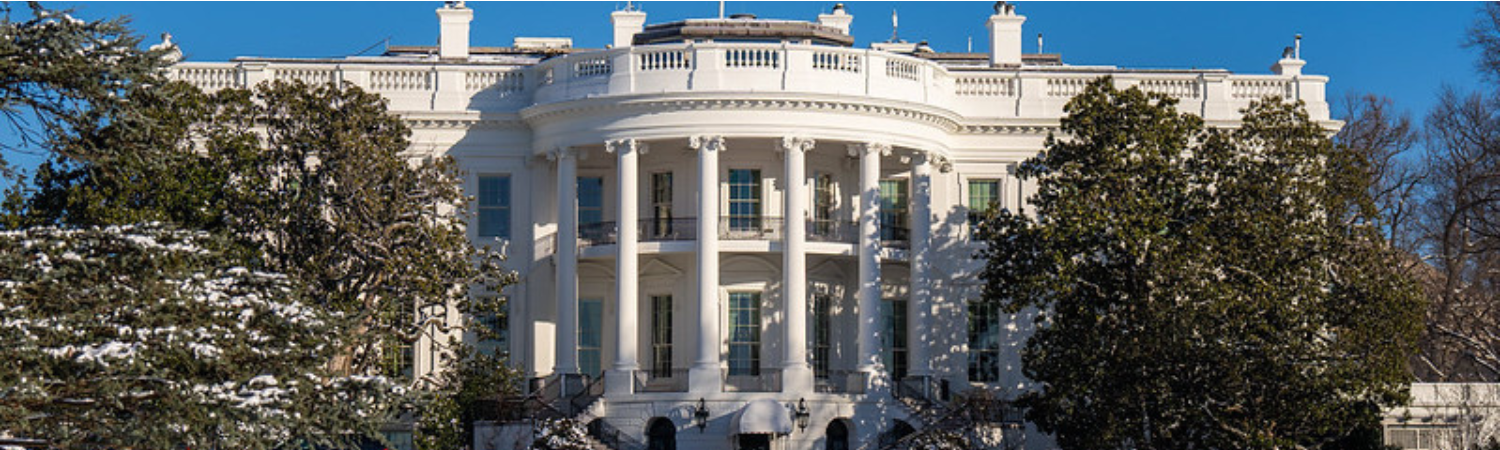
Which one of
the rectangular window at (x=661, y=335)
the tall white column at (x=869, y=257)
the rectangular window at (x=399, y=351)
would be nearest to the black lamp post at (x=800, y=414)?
the tall white column at (x=869, y=257)

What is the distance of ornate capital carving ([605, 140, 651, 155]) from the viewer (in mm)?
45531

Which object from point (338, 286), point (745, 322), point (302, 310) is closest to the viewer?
point (302, 310)

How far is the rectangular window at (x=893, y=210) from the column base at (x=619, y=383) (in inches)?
260

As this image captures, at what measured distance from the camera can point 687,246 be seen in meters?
45.8

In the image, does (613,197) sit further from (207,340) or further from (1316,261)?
(207,340)

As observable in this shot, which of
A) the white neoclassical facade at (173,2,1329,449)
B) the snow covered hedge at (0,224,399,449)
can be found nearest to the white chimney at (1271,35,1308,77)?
the white neoclassical facade at (173,2,1329,449)

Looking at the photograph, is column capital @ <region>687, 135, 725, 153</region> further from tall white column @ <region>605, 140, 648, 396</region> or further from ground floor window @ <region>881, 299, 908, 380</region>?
ground floor window @ <region>881, 299, 908, 380</region>

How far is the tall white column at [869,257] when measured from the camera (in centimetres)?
4544

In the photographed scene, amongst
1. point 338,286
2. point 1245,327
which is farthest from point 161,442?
point 1245,327

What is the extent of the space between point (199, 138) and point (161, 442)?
21.4 meters

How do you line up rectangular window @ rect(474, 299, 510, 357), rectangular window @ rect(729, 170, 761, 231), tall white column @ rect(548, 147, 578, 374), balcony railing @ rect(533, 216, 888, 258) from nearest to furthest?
tall white column @ rect(548, 147, 578, 374), balcony railing @ rect(533, 216, 888, 258), rectangular window @ rect(729, 170, 761, 231), rectangular window @ rect(474, 299, 510, 357)

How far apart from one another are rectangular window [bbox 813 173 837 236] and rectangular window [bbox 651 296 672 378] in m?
3.39

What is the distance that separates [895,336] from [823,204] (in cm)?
315

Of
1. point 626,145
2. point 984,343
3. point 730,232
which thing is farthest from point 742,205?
point 984,343
